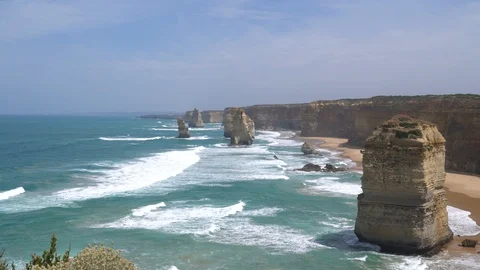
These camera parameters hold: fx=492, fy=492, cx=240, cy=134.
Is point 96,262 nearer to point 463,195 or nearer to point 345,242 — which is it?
point 345,242

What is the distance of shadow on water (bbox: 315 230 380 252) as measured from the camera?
798 inches

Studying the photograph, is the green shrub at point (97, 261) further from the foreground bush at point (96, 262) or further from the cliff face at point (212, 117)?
the cliff face at point (212, 117)

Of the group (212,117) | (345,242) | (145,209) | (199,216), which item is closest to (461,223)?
(345,242)

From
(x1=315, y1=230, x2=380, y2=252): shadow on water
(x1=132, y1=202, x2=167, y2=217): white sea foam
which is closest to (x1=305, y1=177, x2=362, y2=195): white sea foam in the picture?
(x1=315, y1=230, x2=380, y2=252): shadow on water

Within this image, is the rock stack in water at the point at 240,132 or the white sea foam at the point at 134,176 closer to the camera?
the white sea foam at the point at 134,176

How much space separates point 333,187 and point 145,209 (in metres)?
14.0

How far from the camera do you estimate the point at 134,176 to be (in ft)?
135

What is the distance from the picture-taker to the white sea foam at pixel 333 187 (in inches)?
1314

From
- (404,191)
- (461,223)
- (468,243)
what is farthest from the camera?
(461,223)

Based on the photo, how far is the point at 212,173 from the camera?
42781 mm

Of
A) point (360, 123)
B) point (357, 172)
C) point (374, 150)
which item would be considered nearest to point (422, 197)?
point (374, 150)

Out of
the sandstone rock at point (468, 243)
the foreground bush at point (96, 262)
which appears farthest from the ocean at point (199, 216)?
the foreground bush at point (96, 262)

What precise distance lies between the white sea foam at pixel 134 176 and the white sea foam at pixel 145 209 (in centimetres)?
506

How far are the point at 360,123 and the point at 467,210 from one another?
39950 mm
